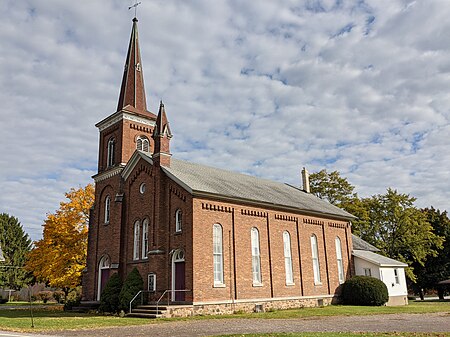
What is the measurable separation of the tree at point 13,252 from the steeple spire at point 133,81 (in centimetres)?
3979

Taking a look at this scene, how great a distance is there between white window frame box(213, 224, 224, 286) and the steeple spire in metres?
12.4

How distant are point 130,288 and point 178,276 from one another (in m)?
3.05

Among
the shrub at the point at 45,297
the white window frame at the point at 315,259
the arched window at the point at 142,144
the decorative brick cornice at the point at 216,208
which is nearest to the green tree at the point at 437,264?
the white window frame at the point at 315,259

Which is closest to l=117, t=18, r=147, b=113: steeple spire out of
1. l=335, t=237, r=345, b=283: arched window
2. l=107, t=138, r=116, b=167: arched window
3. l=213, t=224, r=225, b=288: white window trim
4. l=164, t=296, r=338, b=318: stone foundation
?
l=107, t=138, r=116, b=167: arched window

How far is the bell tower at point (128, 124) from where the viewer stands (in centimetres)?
3167

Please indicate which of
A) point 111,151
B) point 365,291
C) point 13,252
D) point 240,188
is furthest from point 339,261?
point 13,252

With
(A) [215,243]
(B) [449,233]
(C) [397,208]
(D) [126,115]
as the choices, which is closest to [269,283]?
(A) [215,243]

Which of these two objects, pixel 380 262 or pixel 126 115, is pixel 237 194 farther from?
pixel 380 262

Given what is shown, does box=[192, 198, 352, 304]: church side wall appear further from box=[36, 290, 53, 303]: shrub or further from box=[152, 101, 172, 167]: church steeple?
box=[36, 290, 53, 303]: shrub

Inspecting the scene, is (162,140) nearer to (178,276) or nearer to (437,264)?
(178,276)

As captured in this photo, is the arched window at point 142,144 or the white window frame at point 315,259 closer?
the arched window at point 142,144

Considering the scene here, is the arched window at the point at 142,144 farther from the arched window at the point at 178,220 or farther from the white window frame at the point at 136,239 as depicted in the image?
the arched window at the point at 178,220

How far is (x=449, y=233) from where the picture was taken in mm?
54531

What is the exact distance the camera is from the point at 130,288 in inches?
992
